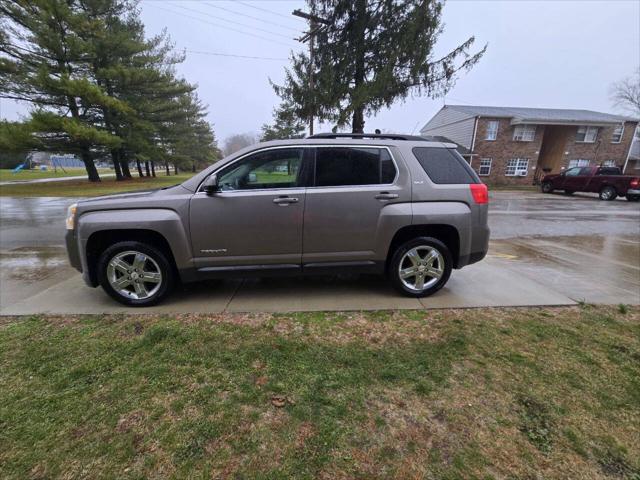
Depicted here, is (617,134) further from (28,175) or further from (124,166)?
(28,175)

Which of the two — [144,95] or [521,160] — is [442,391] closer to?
[144,95]

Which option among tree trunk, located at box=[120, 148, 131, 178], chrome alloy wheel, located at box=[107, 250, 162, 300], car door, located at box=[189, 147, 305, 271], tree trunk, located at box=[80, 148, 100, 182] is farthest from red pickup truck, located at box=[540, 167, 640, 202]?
tree trunk, located at box=[80, 148, 100, 182]

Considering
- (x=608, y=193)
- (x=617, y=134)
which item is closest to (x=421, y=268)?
(x=608, y=193)

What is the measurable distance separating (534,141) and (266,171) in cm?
3007

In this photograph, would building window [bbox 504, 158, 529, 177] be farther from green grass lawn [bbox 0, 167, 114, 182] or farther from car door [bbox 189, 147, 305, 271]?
green grass lawn [bbox 0, 167, 114, 182]

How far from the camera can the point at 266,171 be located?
140 inches

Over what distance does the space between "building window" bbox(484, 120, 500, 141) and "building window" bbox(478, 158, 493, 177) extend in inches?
66.6

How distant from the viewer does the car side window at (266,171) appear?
3.45 metres

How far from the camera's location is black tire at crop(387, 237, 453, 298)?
3703 mm

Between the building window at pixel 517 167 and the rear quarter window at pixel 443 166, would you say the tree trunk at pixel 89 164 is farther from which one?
the building window at pixel 517 167

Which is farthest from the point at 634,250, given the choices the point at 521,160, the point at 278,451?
the point at 521,160

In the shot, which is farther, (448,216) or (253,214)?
(448,216)

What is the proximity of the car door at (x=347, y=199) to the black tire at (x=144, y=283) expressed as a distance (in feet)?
5.03

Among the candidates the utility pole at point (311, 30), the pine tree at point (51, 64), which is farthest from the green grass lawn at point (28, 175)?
the utility pole at point (311, 30)
